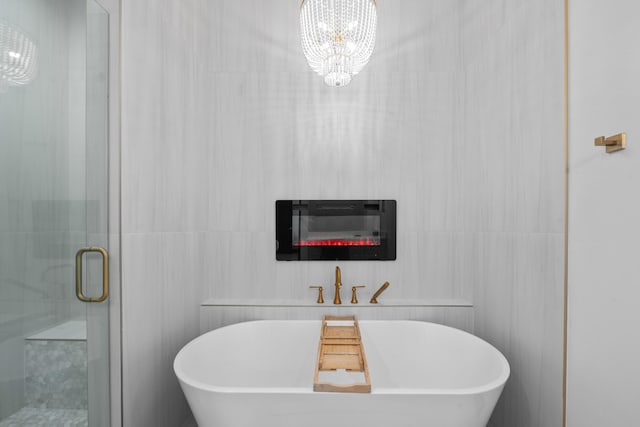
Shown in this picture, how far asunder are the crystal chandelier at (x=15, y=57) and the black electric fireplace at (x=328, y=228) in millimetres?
1425

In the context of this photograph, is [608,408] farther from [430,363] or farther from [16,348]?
[16,348]

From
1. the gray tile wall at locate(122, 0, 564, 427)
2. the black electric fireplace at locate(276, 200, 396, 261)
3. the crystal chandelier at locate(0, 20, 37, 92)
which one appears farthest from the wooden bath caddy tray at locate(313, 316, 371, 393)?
the crystal chandelier at locate(0, 20, 37, 92)

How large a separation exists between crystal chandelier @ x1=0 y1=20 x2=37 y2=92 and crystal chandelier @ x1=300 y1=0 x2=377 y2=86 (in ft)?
3.55

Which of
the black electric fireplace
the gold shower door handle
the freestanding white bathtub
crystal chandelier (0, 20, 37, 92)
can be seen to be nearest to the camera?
crystal chandelier (0, 20, 37, 92)

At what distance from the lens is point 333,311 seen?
7.23ft

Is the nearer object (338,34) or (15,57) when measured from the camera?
(15,57)

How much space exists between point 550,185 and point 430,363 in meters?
1.17

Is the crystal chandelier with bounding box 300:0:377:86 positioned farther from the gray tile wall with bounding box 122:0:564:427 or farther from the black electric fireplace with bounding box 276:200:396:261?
the black electric fireplace with bounding box 276:200:396:261

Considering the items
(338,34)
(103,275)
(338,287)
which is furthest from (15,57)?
(338,287)

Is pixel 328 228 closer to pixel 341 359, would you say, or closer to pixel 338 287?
pixel 338 287

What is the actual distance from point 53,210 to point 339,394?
4.21ft

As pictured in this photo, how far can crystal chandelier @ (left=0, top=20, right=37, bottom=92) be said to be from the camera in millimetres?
1076

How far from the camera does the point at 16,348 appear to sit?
114 cm

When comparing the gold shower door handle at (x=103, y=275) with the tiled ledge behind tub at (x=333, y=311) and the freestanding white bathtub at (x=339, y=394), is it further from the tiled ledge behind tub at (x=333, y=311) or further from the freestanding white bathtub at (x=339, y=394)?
the tiled ledge behind tub at (x=333, y=311)
